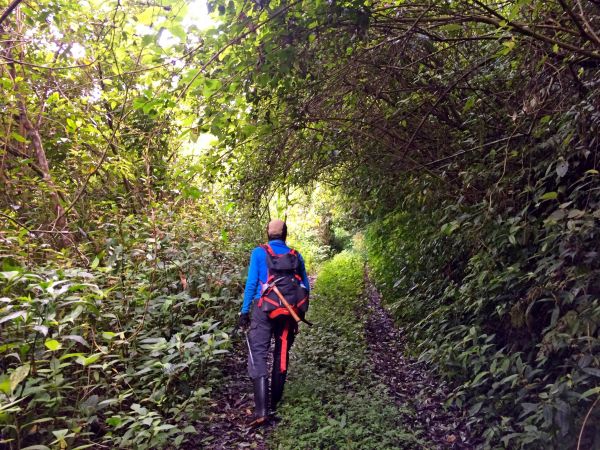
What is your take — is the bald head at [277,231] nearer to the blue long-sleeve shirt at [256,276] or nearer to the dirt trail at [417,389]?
the blue long-sleeve shirt at [256,276]

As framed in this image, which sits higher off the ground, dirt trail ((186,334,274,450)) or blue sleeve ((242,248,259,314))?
blue sleeve ((242,248,259,314))

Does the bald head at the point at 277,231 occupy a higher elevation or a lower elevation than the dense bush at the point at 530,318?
higher

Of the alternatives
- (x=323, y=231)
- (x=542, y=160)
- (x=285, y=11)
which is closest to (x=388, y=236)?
(x=542, y=160)

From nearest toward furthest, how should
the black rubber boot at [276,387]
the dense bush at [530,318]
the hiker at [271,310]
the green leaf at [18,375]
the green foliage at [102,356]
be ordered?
the dense bush at [530,318] → the green leaf at [18,375] → the green foliage at [102,356] → the hiker at [271,310] → the black rubber boot at [276,387]

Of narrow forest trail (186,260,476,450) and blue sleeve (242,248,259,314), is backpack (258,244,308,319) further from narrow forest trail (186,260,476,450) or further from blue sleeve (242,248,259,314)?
narrow forest trail (186,260,476,450)

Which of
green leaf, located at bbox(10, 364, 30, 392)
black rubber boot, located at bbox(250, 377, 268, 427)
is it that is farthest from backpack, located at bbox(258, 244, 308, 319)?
green leaf, located at bbox(10, 364, 30, 392)

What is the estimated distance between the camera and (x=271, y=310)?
13.8 ft

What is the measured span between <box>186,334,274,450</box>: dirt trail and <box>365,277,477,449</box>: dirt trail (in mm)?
1478

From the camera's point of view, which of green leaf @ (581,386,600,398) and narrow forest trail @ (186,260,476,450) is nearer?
green leaf @ (581,386,600,398)

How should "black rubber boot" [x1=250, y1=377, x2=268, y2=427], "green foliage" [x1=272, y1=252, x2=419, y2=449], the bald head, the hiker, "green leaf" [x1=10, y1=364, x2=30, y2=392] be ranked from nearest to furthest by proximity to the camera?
"green leaf" [x1=10, y1=364, x2=30, y2=392] → "green foliage" [x1=272, y1=252, x2=419, y2=449] → "black rubber boot" [x1=250, y1=377, x2=268, y2=427] → the hiker → the bald head

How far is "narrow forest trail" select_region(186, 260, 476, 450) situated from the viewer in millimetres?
3564

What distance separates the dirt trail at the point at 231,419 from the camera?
376cm

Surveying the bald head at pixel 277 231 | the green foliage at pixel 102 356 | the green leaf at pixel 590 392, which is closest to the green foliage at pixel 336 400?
the green foliage at pixel 102 356

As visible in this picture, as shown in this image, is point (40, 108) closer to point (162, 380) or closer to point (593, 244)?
point (162, 380)
